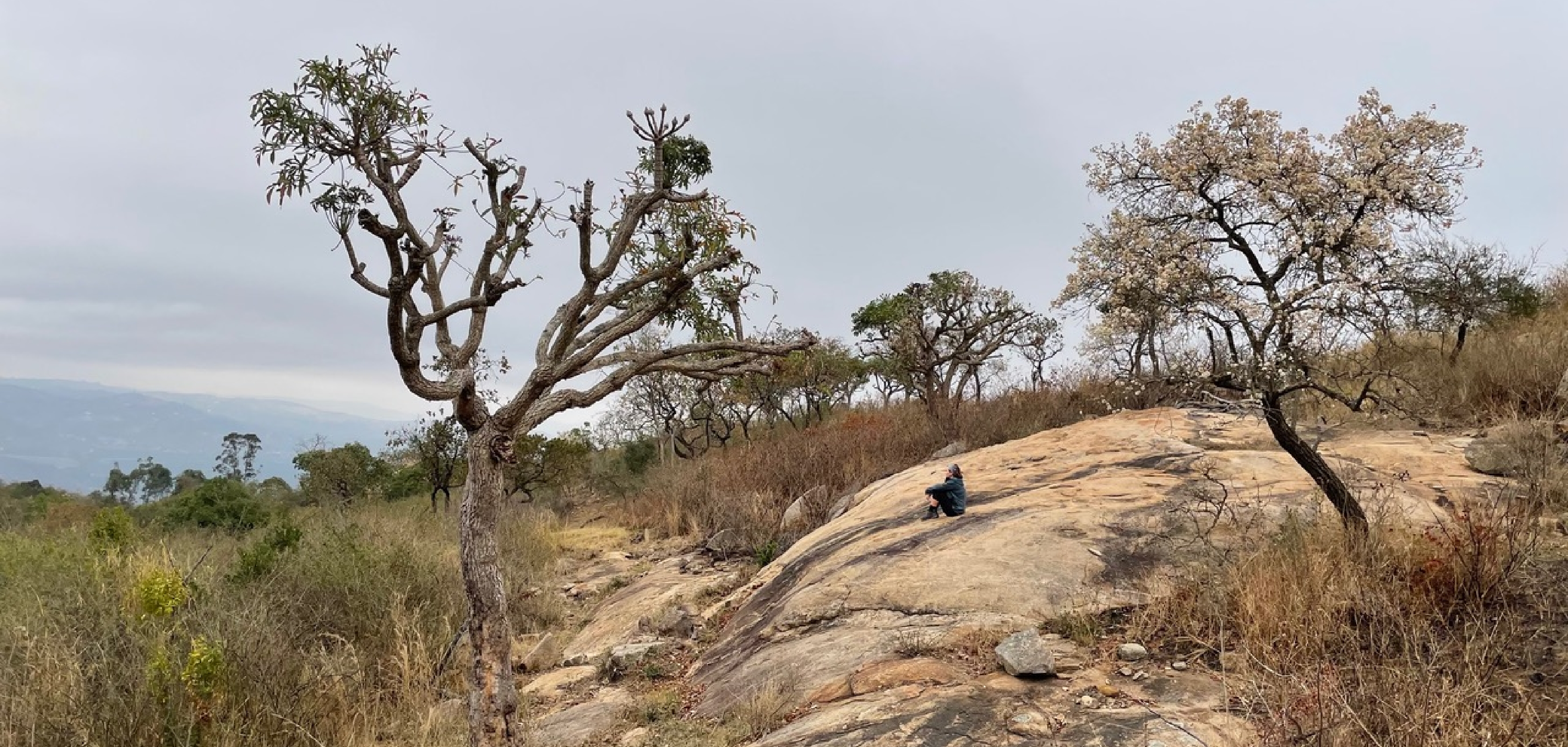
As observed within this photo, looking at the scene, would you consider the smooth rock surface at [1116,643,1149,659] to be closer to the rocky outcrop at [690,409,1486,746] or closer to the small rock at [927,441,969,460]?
the rocky outcrop at [690,409,1486,746]

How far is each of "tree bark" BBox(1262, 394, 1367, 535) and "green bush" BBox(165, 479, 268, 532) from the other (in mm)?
17503

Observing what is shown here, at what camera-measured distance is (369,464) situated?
25156 mm

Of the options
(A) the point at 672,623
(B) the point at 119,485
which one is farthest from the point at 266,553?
(B) the point at 119,485

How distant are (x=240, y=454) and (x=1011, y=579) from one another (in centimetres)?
5402

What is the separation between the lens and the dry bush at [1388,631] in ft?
8.52

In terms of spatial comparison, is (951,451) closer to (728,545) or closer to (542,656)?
(728,545)

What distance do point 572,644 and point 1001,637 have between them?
568 cm

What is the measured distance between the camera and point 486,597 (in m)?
4.85

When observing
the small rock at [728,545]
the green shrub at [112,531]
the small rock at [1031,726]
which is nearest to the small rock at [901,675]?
the small rock at [1031,726]

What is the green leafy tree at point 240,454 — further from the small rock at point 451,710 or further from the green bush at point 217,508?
the small rock at point 451,710

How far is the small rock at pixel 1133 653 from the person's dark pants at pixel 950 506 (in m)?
3.15

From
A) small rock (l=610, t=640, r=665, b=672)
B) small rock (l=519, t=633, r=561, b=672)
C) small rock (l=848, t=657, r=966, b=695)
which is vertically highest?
small rock (l=848, t=657, r=966, b=695)

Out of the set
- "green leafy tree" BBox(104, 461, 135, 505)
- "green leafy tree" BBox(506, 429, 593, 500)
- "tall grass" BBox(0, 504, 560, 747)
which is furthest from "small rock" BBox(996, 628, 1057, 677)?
"green leafy tree" BBox(104, 461, 135, 505)

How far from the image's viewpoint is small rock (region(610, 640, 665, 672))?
6.70 meters
